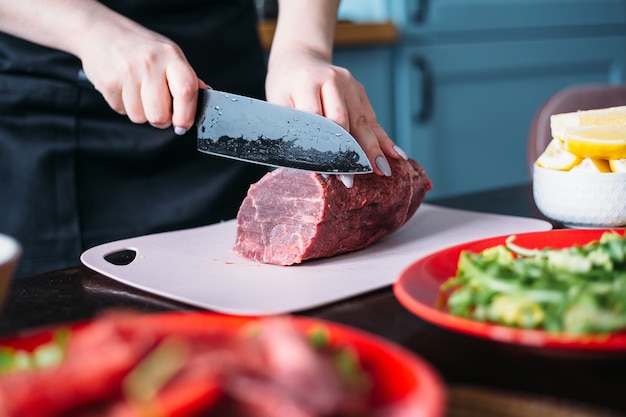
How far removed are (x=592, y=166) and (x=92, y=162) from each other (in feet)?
3.60

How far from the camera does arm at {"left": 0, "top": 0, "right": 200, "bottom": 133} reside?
1.38m

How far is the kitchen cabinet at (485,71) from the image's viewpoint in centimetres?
345

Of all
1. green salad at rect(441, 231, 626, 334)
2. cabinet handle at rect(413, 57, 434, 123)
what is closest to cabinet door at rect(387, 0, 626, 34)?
cabinet handle at rect(413, 57, 434, 123)

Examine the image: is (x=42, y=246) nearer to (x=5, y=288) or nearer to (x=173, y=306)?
(x=173, y=306)

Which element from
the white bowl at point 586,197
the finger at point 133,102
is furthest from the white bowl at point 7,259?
the white bowl at point 586,197

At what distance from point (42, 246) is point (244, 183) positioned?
1.63 feet

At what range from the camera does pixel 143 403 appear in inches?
19.8

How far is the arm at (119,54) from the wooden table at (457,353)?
1.05 ft

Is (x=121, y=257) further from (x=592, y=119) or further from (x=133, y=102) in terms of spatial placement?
(x=592, y=119)

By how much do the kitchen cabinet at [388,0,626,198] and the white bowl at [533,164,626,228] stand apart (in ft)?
6.86

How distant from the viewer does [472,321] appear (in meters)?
0.78

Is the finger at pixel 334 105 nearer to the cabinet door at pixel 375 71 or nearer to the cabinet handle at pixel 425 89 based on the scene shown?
the cabinet door at pixel 375 71

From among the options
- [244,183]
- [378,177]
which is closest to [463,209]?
[378,177]

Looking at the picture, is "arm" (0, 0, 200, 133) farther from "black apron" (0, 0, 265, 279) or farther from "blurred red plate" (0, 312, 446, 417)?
"blurred red plate" (0, 312, 446, 417)
